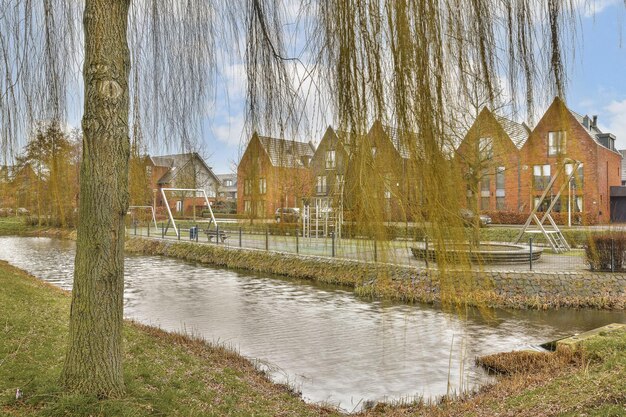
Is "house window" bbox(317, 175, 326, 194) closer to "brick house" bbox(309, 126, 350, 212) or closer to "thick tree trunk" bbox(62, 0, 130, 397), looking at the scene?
"brick house" bbox(309, 126, 350, 212)

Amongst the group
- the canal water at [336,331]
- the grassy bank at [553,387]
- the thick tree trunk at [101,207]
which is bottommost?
the canal water at [336,331]

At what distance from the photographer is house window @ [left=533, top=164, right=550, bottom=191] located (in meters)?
1.74

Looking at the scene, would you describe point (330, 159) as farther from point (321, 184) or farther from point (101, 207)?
point (101, 207)

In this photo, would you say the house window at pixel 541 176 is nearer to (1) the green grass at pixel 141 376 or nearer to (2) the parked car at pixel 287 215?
(2) the parked car at pixel 287 215

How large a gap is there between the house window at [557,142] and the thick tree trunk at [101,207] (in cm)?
219

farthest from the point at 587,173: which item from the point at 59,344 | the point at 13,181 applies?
the point at 59,344

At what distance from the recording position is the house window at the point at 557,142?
164cm

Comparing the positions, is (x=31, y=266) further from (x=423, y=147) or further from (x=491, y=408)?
(x=423, y=147)

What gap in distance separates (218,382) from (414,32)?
4.91 metres

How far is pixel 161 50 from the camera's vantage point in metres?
2.69

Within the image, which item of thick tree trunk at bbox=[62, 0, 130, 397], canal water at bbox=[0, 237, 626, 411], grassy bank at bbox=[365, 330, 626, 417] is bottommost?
canal water at bbox=[0, 237, 626, 411]

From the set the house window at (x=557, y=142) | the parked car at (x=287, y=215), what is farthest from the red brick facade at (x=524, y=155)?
the parked car at (x=287, y=215)

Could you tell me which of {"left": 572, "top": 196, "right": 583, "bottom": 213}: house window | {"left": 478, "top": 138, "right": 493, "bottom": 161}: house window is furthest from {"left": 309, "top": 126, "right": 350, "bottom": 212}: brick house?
{"left": 572, "top": 196, "right": 583, "bottom": 213}: house window

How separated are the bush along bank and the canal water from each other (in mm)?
217
